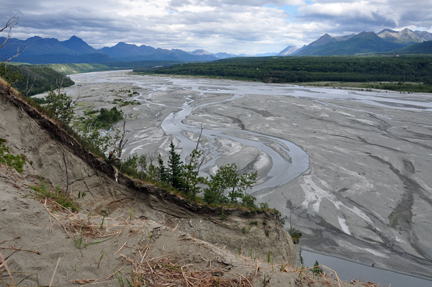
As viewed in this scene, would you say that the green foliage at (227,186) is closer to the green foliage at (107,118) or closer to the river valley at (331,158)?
the river valley at (331,158)

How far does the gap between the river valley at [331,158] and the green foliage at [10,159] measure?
17200mm

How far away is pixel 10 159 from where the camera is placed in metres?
7.81

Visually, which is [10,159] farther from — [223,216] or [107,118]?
[107,118]

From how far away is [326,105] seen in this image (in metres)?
54.1

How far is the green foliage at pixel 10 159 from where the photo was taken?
297 inches

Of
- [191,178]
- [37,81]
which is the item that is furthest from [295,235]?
[37,81]

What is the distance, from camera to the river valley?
1834 centimetres

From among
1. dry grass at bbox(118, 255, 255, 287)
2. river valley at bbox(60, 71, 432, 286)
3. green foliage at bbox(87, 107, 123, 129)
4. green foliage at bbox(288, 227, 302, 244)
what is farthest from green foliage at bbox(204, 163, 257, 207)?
green foliage at bbox(87, 107, 123, 129)

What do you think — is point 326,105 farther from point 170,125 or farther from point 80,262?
point 80,262

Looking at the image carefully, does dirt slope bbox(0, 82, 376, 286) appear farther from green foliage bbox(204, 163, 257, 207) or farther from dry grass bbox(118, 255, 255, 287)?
green foliage bbox(204, 163, 257, 207)

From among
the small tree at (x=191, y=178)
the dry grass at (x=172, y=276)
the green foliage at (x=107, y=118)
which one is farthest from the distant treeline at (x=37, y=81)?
the dry grass at (x=172, y=276)

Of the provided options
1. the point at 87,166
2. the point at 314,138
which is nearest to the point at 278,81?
the point at 314,138

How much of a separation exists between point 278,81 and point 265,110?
59.0 metres

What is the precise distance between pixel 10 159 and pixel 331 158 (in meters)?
29.0
